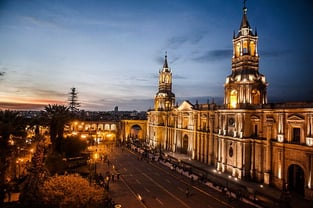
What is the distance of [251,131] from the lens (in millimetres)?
35969

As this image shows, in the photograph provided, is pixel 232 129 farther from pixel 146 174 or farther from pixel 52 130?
pixel 52 130

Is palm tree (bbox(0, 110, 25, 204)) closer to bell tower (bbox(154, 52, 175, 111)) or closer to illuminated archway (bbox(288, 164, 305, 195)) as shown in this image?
illuminated archway (bbox(288, 164, 305, 195))

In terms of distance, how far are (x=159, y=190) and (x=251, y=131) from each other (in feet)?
47.7

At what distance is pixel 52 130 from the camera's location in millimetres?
35281

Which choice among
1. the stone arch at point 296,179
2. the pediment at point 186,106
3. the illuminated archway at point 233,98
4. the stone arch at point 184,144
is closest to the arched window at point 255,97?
the illuminated archway at point 233,98

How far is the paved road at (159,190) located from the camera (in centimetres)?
2654

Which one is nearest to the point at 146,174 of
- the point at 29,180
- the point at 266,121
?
the point at 266,121

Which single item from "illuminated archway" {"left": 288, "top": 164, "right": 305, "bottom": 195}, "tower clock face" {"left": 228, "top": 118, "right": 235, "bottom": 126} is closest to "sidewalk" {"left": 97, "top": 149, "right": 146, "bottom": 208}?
"tower clock face" {"left": 228, "top": 118, "right": 235, "bottom": 126}

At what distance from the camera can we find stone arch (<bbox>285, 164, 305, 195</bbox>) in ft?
98.1

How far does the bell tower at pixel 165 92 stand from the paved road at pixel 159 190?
80.0 feet

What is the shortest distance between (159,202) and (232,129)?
16.6m

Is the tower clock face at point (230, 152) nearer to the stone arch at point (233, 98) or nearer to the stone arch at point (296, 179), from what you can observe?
the stone arch at point (233, 98)

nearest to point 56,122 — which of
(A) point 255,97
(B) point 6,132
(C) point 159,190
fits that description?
(B) point 6,132

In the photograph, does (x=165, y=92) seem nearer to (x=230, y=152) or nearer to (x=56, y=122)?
(x=230, y=152)
